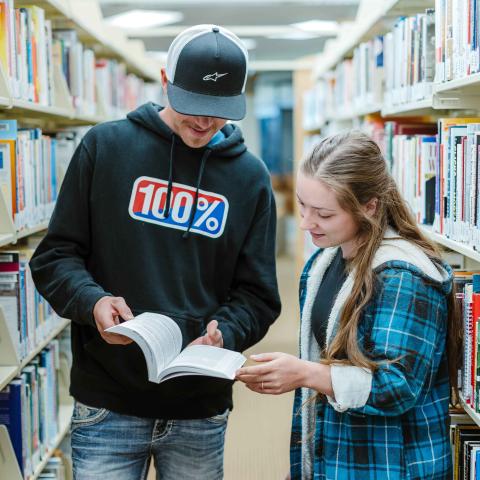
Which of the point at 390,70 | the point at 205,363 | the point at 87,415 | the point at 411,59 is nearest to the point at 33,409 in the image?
the point at 87,415

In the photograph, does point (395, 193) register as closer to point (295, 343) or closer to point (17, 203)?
point (17, 203)

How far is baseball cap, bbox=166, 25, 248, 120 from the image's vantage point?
1.63 m

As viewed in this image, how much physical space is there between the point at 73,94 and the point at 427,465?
8.04 ft

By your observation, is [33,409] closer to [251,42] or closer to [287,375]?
[287,375]

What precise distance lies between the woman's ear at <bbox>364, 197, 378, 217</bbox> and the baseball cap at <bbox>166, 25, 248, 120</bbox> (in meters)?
0.34

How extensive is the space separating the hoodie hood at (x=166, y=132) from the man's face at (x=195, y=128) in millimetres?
24

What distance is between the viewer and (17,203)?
2373mm

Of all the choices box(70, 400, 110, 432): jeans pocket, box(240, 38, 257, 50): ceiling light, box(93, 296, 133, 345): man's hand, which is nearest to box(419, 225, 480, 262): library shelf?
box(93, 296, 133, 345): man's hand

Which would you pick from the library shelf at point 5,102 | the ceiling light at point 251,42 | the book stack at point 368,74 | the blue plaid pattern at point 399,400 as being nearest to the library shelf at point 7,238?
the library shelf at point 5,102

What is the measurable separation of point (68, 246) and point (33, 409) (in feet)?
3.51

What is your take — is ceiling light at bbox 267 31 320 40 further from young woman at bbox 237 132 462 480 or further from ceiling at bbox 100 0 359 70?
young woman at bbox 237 132 462 480

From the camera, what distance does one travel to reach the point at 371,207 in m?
1.57

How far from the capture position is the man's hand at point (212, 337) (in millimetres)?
1650

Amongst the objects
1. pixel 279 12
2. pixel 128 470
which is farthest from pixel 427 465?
pixel 279 12
